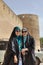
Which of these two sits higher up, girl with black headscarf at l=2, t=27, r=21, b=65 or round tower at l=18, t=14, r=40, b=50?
round tower at l=18, t=14, r=40, b=50

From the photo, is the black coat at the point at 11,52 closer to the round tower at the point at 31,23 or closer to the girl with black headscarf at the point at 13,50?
the girl with black headscarf at the point at 13,50

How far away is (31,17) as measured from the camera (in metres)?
27.1

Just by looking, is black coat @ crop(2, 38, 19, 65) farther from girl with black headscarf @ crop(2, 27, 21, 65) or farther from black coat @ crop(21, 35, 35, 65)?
black coat @ crop(21, 35, 35, 65)

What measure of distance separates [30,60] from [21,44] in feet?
0.73

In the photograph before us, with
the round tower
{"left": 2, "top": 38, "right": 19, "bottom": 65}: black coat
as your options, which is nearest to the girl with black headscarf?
{"left": 2, "top": 38, "right": 19, "bottom": 65}: black coat

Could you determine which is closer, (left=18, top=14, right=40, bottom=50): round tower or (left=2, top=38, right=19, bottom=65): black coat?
(left=2, top=38, right=19, bottom=65): black coat

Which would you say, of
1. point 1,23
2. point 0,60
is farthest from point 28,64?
point 1,23

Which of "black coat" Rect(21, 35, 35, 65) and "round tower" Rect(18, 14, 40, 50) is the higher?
"round tower" Rect(18, 14, 40, 50)

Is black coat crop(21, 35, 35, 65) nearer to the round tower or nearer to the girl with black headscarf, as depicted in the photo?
the girl with black headscarf

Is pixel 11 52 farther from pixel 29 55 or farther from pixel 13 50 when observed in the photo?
pixel 29 55

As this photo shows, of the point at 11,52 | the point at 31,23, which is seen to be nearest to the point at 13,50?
the point at 11,52

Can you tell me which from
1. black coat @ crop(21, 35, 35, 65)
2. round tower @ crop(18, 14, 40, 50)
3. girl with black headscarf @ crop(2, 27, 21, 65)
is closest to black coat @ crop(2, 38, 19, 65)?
girl with black headscarf @ crop(2, 27, 21, 65)

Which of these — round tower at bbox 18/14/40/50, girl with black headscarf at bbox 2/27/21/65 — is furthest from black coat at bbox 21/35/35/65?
round tower at bbox 18/14/40/50

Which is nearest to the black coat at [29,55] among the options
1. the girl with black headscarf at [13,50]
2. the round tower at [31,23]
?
the girl with black headscarf at [13,50]
